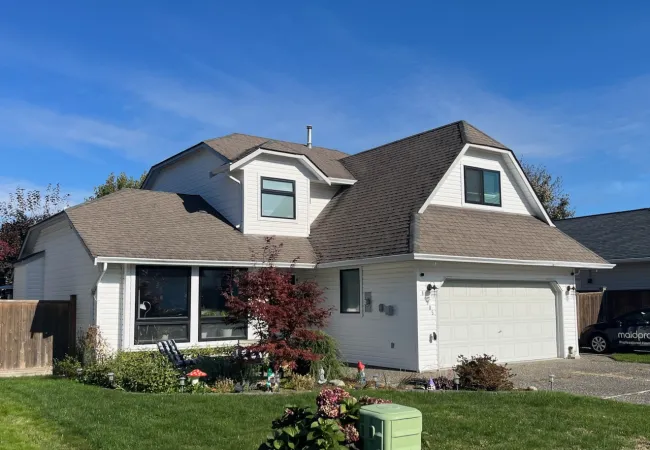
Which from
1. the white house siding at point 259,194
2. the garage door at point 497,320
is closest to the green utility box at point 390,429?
the garage door at point 497,320

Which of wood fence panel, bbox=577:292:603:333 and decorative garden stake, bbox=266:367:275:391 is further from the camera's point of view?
wood fence panel, bbox=577:292:603:333

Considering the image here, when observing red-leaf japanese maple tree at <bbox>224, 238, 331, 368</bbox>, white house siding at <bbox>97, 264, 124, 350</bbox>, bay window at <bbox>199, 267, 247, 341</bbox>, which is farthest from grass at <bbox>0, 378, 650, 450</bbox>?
bay window at <bbox>199, 267, 247, 341</bbox>

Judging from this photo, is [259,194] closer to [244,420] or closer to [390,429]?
[244,420]

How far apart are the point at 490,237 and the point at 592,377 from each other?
493cm

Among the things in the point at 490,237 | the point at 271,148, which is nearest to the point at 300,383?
the point at 490,237

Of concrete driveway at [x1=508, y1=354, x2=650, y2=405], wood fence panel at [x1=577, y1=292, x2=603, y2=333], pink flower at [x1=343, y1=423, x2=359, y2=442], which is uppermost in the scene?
wood fence panel at [x1=577, y1=292, x2=603, y2=333]

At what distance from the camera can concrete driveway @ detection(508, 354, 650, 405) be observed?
1212 centimetres

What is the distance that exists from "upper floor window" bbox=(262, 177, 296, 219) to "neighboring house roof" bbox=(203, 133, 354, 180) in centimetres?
105

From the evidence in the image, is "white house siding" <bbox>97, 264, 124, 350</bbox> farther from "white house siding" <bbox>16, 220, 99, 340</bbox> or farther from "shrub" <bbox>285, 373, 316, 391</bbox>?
"shrub" <bbox>285, 373, 316, 391</bbox>

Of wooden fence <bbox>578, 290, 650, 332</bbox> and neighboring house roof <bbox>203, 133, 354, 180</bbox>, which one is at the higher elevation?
neighboring house roof <bbox>203, 133, 354, 180</bbox>

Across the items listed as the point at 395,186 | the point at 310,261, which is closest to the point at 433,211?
the point at 395,186

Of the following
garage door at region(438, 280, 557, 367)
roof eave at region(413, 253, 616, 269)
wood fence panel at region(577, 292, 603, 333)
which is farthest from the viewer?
wood fence panel at region(577, 292, 603, 333)

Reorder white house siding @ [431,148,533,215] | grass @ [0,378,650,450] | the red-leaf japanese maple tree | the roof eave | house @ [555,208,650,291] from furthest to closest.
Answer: house @ [555,208,650,291], white house siding @ [431,148,533,215], the roof eave, the red-leaf japanese maple tree, grass @ [0,378,650,450]

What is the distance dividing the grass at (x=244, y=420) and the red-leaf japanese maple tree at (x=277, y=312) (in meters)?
1.45
